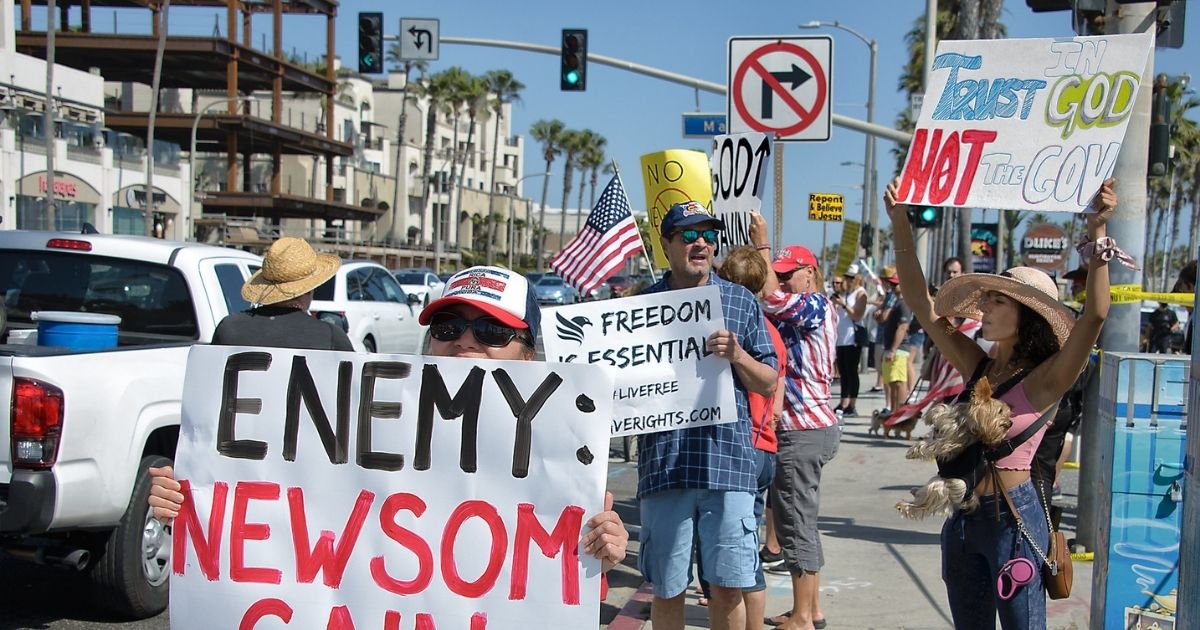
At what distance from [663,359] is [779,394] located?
1.26 meters

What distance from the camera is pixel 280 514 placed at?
269 centimetres

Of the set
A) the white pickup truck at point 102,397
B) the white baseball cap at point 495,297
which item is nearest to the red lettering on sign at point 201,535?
the white baseball cap at point 495,297

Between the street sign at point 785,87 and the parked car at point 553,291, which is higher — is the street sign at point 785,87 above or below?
above

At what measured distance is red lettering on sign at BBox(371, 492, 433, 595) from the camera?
262 centimetres

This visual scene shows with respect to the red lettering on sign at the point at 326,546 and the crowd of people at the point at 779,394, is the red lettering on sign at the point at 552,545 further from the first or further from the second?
the red lettering on sign at the point at 326,546

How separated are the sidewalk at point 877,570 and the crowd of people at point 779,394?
1.23ft

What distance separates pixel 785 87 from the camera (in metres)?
8.12

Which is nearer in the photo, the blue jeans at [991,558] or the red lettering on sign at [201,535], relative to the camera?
the red lettering on sign at [201,535]

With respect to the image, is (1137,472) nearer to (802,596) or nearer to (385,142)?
(802,596)

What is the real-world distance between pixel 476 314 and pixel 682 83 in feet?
43.9

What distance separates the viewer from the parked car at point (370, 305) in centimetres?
Result: 1502

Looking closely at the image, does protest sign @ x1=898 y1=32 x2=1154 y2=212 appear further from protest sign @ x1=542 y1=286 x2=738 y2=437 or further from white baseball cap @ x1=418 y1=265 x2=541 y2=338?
white baseball cap @ x1=418 y1=265 x2=541 y2=338

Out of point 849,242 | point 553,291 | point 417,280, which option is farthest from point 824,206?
point 553,291

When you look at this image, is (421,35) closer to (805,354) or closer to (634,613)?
(805,354)
